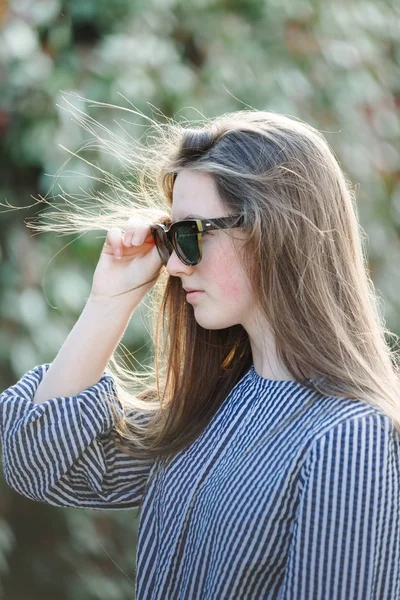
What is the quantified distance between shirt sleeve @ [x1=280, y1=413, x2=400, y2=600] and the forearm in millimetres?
612

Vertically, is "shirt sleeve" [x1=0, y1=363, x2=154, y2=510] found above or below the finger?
below

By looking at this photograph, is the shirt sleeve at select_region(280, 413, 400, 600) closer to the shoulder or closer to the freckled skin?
the shoulder

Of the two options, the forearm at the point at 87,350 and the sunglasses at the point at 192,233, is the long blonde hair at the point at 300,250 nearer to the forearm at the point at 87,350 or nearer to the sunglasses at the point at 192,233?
the sunglasses at the point at 192,233

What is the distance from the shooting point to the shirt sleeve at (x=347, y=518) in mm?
1354

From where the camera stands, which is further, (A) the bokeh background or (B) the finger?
(A) the bokeh background

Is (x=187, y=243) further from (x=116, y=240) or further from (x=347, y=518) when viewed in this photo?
(x=347, y=518)

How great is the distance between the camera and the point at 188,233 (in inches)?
63.4

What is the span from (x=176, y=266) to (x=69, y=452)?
1.49 feet

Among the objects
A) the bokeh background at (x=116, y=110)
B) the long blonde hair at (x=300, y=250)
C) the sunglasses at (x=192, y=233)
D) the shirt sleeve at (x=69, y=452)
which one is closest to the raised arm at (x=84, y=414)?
the shirt sleeve at (x=69, y=452)

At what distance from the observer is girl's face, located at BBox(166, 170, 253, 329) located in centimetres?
161

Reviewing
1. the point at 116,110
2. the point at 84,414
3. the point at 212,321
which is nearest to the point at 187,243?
the point at 212,321

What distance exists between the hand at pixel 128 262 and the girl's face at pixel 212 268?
0.76 feet

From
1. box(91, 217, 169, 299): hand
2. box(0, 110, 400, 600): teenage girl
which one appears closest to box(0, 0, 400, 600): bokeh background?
box(91, 217, 169, 299): hand

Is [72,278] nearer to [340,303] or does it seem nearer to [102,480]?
[102,480]
